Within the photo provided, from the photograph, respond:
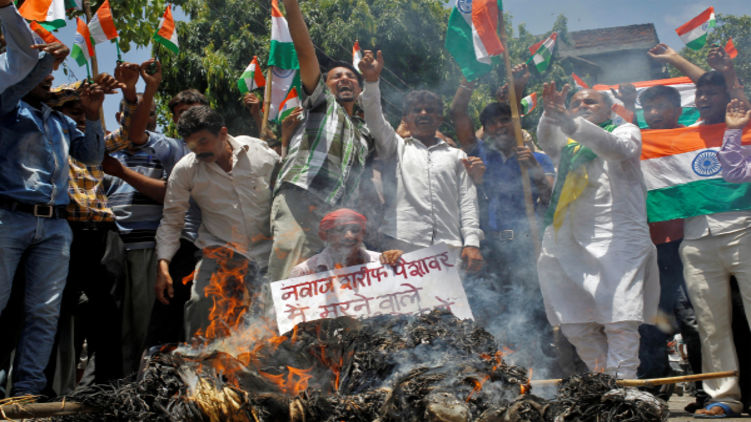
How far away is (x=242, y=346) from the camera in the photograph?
397cm

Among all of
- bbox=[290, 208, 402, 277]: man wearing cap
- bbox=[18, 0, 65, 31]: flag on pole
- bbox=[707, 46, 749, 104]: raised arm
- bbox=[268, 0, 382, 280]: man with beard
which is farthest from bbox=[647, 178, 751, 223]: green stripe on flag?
bbox=[18, 0, 65, 31]: flag on pole

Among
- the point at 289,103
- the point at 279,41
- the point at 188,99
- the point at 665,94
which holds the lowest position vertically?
the point at 665,94

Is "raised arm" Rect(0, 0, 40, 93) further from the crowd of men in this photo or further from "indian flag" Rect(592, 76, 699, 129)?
"indian flag" Rect(592, 76, 699, 129)

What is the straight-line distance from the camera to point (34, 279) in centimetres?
419

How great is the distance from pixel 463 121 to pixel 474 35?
0.82 meters

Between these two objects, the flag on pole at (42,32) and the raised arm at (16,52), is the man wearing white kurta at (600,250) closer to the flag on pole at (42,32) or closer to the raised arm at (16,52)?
the raised arm at (16,52)

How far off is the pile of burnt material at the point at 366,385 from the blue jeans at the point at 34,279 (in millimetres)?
1121

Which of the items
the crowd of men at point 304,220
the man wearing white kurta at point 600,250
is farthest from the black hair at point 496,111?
the man wearing white kurta at point 600,250

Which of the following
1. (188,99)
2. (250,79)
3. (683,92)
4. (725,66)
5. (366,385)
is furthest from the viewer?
(250,79)

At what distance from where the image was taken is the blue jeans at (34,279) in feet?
13.2

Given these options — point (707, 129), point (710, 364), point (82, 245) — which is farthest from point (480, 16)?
point (82, 245)

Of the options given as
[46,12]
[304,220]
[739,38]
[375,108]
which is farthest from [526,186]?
[739,38]

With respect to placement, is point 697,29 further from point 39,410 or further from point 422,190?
point 39,410

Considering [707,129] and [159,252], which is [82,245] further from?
[707,129]
